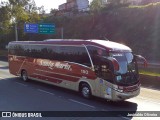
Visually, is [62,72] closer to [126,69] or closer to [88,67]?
[88,67]

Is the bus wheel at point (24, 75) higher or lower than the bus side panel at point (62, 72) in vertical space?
lower

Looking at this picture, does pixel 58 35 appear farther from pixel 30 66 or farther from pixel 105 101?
pixel 105 101

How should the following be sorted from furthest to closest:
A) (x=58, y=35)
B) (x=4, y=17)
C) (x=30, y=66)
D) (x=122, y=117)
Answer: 1. (x=58, y=35)
2. (x=4, y=17)
3. (x=30, y=66)
4. (x=122, y=117)

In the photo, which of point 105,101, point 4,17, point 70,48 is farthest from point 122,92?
point 4,17

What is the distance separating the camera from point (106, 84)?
500 inches

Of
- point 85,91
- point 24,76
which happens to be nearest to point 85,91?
point 85,91

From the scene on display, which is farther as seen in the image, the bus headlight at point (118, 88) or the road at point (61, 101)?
the bus headlight at point (118, 88)

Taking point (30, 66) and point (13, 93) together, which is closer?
point (13, 93)

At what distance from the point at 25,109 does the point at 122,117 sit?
3945 millimetres

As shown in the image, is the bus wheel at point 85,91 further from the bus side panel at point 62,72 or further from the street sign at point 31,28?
the street sign at point 31,28

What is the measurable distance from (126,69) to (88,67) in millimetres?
1906

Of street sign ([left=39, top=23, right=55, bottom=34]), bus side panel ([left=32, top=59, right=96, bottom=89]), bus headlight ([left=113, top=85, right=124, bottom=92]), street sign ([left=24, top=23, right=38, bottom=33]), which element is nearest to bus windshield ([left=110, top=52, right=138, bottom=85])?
bus headlight ([left=113, top=85, right=124, bottom=92])

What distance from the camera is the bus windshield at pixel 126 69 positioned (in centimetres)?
1247

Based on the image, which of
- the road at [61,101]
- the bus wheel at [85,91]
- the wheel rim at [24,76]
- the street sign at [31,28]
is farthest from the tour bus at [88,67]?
the street sign at [31,28]
